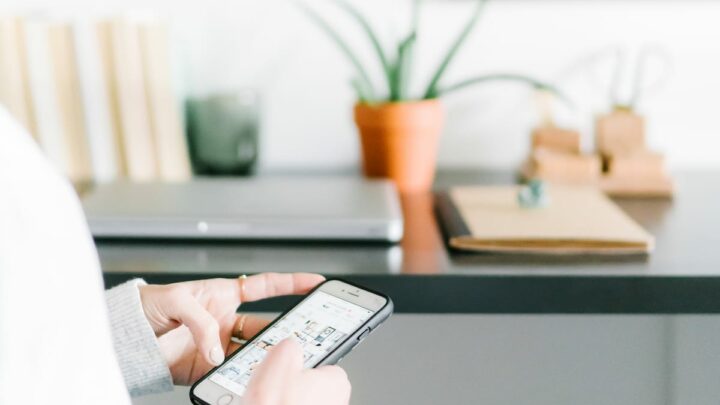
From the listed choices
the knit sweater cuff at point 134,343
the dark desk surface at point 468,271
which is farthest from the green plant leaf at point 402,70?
the knit sweater cuff at point 134,343

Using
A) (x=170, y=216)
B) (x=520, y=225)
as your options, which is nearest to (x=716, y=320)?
(x=520, y=225)

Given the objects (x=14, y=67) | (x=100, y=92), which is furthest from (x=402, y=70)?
(x=14, y=67)

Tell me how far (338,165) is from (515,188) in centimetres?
32

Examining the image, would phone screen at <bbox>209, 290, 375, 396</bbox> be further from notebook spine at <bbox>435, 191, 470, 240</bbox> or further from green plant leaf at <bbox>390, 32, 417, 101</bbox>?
green plant leaf at <bbox>390, 32, 417, 101</bbox>

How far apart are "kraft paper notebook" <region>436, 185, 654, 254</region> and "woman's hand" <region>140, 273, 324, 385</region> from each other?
0.75 ft

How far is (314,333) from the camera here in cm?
67

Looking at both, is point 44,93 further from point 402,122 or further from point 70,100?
point 402,122

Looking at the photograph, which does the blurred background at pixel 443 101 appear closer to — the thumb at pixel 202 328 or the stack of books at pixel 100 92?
the stack of books at pixel 100 92

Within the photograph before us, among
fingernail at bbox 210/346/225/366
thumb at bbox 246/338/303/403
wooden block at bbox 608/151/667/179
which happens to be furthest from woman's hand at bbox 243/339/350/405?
wooden block at bbox 608/151/667/179

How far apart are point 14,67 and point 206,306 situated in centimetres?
62

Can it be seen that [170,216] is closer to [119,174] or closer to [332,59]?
[119,174]

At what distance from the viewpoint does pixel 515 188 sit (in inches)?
42.4

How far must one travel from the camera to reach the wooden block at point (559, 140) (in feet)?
3.73

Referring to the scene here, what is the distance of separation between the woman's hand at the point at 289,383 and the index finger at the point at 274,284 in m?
0.14
